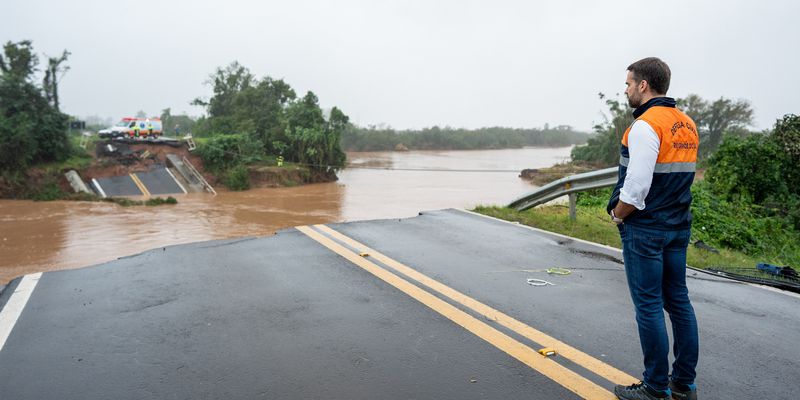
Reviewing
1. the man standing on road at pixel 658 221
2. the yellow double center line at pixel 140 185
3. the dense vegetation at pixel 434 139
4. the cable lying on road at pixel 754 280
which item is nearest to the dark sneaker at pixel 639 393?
the man standing on road at pixel 658 221

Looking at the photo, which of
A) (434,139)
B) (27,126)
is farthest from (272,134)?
(434,139)

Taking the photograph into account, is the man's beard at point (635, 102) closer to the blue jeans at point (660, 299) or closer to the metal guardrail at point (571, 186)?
the blue jeans at point (660, 299)

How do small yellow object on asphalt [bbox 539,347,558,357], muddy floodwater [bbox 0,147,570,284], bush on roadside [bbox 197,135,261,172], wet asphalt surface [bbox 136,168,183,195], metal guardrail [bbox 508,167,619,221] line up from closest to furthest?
small yellow object on asphalt [bbox 539,347,558,357] < metal guardrail [bbox 508,167,619,221] < muddy floodwater [bbox 0,147,570,284] < wet asphalt surface [bbox 136,168,183,195] < bush on roadside [bbox 197,135,261,172]

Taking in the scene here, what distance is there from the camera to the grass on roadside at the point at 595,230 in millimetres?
5984

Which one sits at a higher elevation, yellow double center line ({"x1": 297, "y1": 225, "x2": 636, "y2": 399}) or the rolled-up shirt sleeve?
the rolled-up shirt sleeve

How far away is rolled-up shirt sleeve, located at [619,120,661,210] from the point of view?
2666 mm

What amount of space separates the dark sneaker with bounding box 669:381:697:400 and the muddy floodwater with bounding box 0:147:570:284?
945cm

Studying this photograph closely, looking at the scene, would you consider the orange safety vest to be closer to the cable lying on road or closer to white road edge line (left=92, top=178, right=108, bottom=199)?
the cable lying on road

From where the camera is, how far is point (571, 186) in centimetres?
835

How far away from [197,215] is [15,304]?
12.0 metres

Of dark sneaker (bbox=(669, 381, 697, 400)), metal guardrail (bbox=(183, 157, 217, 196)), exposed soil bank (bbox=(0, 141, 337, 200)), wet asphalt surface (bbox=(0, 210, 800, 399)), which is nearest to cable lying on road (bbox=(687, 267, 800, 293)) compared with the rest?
wet asphalt surface (bbox=(0, 210, 800, 399))

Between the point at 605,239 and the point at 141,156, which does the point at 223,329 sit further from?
the point at 141,156

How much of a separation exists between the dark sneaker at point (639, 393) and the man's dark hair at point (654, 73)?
5.25ft

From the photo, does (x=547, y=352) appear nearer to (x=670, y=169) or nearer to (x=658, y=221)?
(x=658, y=221)
